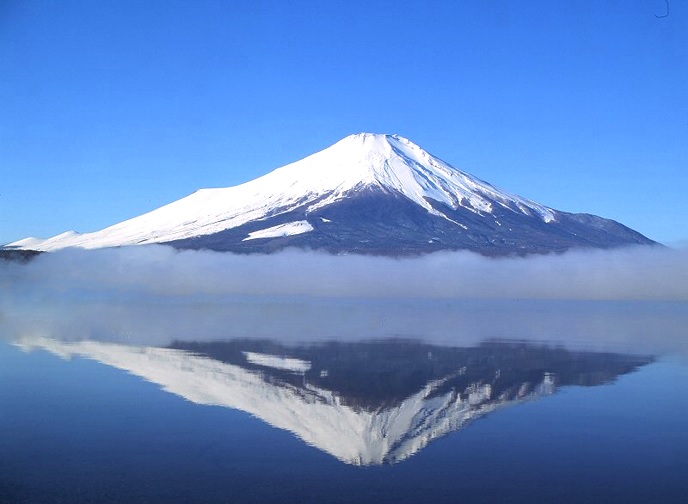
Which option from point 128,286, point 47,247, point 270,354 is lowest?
point 270,354

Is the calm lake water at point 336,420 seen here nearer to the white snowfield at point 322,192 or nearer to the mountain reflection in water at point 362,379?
the mountain reflection in water at point 362,379

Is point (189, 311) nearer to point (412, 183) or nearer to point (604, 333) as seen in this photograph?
point (604, 333)

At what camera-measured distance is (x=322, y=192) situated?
385 ft

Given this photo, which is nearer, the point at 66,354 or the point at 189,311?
the point at 66,354

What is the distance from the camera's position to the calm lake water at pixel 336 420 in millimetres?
10562

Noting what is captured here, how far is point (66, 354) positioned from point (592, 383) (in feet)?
45.9

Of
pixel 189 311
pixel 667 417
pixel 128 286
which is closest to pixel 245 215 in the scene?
pixel 128 286

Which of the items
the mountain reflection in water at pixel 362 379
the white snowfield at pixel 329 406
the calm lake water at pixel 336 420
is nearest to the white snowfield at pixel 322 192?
the mountain reflection in water at pixel 362 379

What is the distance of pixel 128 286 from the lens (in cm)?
7594

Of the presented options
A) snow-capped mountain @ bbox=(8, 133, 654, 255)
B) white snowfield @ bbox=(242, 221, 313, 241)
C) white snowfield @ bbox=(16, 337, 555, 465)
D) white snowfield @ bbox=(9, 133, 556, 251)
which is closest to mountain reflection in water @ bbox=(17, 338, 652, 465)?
white snowfield @ bbox=(16, 337, 555, 465)

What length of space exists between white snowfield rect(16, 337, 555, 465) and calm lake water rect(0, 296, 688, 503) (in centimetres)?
5

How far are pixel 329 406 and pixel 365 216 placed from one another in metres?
93.4

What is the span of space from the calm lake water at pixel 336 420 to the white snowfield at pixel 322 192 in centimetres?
8082

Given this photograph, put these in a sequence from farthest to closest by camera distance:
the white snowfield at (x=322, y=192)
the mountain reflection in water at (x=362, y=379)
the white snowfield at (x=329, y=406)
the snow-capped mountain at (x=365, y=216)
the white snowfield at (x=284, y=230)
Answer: the white snowfield at (x=322, y=192)
the snow-capped mountain at (x=365, y=216)
the white snowfield at (x=284, y=230)
the mountain reflection in water at (x=362, y=379)
the white snowfield at (x=329, y=406)
